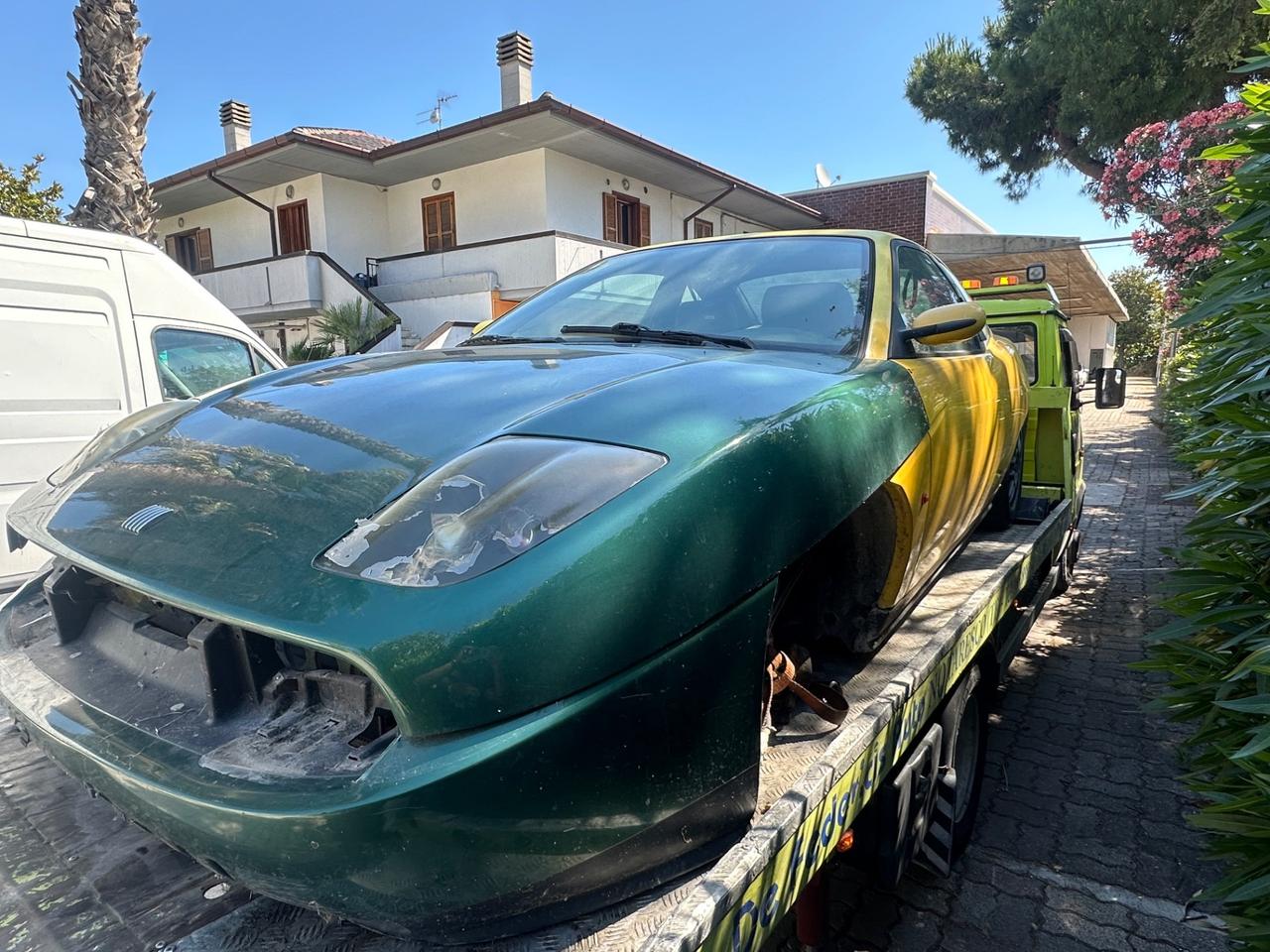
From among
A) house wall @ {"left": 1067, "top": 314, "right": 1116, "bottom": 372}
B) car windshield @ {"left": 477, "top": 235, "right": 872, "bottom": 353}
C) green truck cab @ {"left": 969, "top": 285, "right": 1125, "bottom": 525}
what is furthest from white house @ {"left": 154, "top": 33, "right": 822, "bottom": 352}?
house wall @ {"left": 1067, "top": 314, "right": 1116, "bottom": 372}

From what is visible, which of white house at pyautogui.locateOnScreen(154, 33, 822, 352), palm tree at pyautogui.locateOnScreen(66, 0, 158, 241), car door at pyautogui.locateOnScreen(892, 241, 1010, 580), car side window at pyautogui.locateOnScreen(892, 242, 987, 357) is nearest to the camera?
car door at pyautogui.locateOnScreen(892, 241, 1010, 580)

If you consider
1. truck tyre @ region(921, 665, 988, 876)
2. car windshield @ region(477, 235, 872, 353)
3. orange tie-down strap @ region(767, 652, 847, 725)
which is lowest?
truck tyre @ region(921, 665, 988, 876)

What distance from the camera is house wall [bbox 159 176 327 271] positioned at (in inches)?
635

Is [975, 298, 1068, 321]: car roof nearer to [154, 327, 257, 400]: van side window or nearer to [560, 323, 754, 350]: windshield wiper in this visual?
[560, 323, 754, 350]: windshield wiper

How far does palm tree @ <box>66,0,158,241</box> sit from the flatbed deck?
1025cm

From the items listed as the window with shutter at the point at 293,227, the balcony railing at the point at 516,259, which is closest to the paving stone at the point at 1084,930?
the balcony railing at the point at 516,259

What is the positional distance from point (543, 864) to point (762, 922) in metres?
0.44

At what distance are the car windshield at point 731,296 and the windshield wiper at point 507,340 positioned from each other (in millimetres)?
30

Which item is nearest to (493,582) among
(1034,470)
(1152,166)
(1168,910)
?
(1168,910)

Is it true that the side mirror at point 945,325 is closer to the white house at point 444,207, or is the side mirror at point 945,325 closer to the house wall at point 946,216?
the white house at point 444,207

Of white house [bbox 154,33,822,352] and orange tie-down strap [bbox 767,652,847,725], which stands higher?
white house [bbox 154,33,822,352]

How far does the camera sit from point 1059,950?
2.27 m

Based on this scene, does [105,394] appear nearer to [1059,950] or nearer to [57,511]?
[57,511]

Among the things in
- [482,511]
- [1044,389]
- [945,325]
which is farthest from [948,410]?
[1044,389]
